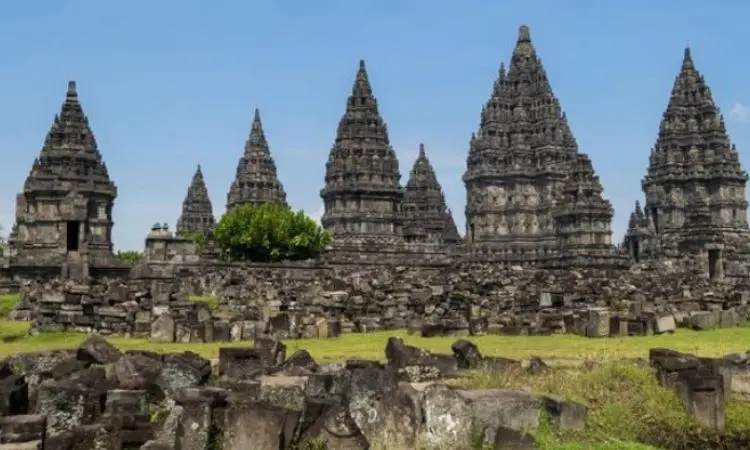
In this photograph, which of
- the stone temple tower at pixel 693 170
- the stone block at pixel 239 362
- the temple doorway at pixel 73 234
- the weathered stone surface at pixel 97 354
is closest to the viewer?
the stone block at pixel 239 362

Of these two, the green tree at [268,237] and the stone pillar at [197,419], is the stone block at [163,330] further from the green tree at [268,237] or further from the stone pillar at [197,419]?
the green tree at [268,237]

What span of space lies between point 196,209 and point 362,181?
36.5 metres

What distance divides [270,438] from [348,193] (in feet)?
198

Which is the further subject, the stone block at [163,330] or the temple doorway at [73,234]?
the temple doorway at [73,234]

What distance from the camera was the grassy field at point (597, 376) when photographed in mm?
11430

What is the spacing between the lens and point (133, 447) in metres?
9.05

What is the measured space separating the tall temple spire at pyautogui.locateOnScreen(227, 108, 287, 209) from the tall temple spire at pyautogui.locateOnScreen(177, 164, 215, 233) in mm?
12362

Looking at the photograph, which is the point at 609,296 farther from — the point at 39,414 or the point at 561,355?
the point at 39,414

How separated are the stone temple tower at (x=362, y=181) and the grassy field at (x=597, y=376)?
4953 cm

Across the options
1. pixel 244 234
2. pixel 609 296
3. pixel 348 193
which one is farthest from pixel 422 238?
pixel 609 296

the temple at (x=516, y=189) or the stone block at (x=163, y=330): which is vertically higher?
the temple at (x=516, y=189)

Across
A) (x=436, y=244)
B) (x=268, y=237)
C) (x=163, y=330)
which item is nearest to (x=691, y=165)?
(x=436, y=244)

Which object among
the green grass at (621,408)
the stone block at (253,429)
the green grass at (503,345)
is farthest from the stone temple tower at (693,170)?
the stone block at (253,429)

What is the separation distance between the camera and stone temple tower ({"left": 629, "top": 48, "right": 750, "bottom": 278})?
75625 millimetres
